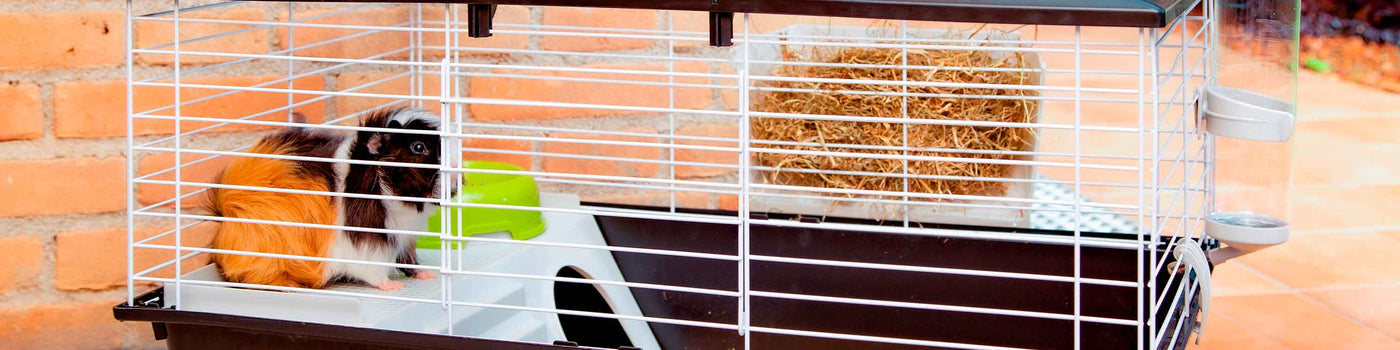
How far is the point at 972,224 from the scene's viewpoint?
5.50ft

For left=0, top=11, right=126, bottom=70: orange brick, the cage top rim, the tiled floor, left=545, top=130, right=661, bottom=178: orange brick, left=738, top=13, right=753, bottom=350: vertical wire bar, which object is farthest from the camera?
left=545, top=130, right=661, bottom=178: orange brick

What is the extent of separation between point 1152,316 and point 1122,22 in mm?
278

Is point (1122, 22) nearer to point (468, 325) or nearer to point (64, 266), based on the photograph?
point (468, 325)

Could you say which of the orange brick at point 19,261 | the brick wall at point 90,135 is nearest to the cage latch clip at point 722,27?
the brick wall at point 90,135

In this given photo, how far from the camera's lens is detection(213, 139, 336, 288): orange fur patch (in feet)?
4.39

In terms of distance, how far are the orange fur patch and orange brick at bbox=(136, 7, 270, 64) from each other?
301 mm

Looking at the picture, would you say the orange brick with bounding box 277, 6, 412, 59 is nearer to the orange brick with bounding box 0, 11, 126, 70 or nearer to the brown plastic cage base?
the orange brick with bounding box 0, 11, 126, 70

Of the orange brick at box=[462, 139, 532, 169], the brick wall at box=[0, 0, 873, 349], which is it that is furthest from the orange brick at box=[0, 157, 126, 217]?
the orange brick at box=[462, 139, 532, 169]

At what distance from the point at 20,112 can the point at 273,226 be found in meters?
0.48

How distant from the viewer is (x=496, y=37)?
5.98 ft

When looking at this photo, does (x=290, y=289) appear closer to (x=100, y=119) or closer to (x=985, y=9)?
(x=100, y=119)

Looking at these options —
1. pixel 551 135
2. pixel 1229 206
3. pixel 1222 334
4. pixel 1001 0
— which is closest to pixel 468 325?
pixel 551 135

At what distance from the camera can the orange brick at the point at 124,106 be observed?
5.12 ft

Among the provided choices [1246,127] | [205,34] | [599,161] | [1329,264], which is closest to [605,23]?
[599,161]
